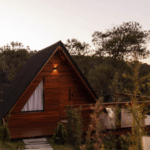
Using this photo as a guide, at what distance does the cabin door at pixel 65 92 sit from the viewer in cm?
1082

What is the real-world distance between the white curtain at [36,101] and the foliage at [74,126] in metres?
2.21

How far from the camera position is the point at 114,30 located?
33.6m

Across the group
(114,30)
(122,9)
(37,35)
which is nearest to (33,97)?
(122,9)

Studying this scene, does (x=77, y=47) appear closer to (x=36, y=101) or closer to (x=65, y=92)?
(x=65, y=92)

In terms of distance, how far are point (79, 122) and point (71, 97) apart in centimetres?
320

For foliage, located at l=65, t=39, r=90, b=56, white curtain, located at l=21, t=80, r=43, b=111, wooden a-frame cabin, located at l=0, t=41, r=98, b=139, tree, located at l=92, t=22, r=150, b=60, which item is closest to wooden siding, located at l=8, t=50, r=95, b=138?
wooden a-frame cabin, located at l=0, t=41, r=98, b=139

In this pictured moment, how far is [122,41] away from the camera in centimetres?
3070

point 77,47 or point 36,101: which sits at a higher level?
point 77,47

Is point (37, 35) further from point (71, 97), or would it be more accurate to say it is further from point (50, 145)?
point (50, 145)

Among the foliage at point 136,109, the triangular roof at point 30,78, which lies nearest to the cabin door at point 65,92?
the triangular roof at point 30,78

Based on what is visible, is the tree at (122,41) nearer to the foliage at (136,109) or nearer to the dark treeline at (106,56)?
the dark treeline at (106,56)

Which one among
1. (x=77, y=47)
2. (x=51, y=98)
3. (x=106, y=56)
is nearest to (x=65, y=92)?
(x=51, y=98)

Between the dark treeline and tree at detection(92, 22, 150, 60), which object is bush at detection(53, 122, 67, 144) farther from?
tree at detection(92, 22, 150, 60)

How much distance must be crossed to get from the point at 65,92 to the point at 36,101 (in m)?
1.71
